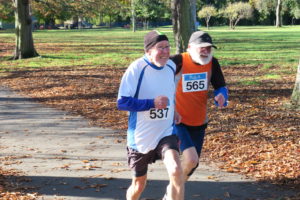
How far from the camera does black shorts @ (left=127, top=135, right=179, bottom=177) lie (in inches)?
193

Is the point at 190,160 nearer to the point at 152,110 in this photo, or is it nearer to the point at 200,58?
the point at 152,110

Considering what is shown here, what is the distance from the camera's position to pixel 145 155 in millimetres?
4957

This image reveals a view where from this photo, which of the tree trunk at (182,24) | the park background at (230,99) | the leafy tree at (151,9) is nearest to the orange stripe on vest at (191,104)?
the park background at (230,99)

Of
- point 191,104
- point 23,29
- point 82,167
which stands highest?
point 23,29

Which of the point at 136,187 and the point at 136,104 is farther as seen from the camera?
the point at 136,187

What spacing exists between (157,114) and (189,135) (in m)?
0.88

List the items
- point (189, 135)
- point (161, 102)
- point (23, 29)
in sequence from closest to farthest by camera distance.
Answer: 1. point (161, 102)
2. point (189, 135)
3. point (23, 29)

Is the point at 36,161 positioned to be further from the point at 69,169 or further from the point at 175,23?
the point at 175,23

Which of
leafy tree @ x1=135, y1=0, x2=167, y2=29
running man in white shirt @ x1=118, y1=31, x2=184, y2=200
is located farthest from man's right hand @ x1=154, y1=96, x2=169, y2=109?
leafy tree @ x1=135, y1=0, x2=167, y2=29

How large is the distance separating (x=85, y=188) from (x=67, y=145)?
2534mm

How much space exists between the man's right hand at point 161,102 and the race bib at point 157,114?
0.62 feet

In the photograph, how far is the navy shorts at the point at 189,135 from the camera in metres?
5.58

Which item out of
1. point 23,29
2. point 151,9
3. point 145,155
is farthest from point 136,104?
point 151,9

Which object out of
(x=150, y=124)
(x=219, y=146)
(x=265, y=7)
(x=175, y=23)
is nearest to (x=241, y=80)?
(x=175, y=23)
